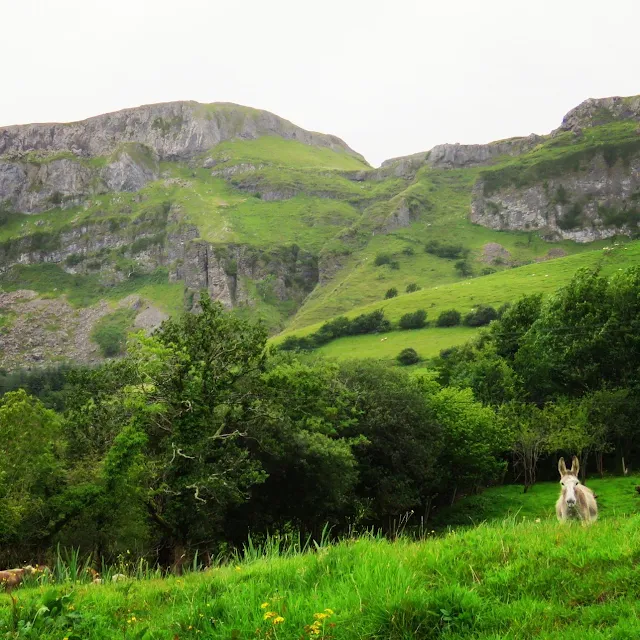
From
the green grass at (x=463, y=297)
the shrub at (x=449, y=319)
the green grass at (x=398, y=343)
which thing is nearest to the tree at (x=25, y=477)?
the green grass at (x=398, y=343)

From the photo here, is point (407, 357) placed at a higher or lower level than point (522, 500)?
higher

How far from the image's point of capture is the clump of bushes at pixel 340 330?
163 m

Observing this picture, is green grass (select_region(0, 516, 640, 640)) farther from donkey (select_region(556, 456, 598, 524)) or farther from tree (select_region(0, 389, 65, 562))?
tree (select_region(0, 389, 65, 562))

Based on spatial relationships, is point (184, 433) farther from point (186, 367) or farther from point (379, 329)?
point (379, 329)

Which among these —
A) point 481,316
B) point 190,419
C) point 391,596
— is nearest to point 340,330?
point 481,316

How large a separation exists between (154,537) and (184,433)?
21.8 feet

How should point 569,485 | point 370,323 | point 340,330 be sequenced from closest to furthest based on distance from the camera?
point 569,485 < point 370,323 < point 340,330

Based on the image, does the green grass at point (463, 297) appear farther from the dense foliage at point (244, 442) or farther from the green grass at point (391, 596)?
the green grass at point (391, 596)

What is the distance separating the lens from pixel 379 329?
160 metres

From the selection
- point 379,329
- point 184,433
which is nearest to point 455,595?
point 184,433

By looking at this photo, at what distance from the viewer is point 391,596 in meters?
6.25

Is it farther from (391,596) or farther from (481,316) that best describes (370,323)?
(391,596)

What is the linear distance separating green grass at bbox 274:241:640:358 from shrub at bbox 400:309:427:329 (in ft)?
6.54

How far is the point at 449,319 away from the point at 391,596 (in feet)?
479
